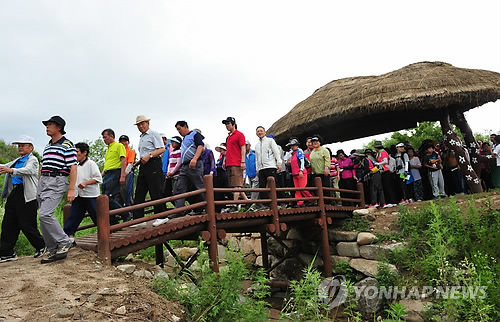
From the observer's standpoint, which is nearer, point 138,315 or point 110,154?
point 138,315

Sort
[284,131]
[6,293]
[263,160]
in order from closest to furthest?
[6,293] → [263,160] → [284,131]

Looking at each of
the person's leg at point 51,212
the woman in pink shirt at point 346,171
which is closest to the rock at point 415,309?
the woman in pink shirt at point 346,171

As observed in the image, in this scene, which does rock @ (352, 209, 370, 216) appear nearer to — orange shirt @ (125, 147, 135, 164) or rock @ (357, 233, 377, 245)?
rock @ (357, 233, 377, 245)

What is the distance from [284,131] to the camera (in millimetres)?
11789

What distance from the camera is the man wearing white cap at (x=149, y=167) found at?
5.69 metres

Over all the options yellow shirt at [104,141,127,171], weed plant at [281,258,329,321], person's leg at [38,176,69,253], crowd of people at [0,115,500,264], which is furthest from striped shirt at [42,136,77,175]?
weed plant at [281,258,329,321]

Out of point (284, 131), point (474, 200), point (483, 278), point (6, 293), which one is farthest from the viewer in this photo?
point (284, 131)

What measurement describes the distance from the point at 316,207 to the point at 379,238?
1.51 m

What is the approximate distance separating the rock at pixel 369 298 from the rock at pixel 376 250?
0.55 m

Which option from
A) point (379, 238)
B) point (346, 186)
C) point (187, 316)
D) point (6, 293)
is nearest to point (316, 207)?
point (379, 238)

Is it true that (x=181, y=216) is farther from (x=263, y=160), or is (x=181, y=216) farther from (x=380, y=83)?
(x=380, y=83)

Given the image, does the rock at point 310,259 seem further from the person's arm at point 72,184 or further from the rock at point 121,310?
the rock at point 121,310

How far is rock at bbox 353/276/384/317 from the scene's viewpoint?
22.6 ft

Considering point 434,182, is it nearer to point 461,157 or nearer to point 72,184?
point 461,157
